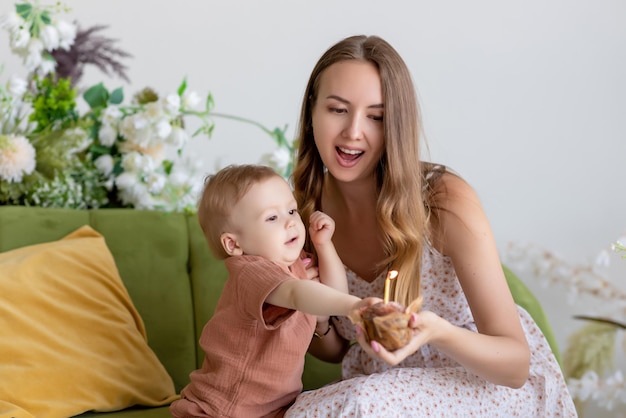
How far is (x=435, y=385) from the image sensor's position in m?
1.81

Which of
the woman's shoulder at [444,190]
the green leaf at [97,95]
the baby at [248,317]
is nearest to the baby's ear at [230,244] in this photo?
the baby at [248,317]

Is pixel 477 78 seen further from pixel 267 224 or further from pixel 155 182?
pixel 267 224

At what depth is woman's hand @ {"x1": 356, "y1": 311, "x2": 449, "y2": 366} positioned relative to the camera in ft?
4.39

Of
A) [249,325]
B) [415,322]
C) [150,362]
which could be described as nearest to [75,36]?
[150,362]

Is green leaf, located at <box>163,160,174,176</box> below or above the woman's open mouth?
below

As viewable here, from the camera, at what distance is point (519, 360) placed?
5.95 ft

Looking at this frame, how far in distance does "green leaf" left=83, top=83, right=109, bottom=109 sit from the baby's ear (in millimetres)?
1148

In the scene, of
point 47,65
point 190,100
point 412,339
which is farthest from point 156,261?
point 412,339

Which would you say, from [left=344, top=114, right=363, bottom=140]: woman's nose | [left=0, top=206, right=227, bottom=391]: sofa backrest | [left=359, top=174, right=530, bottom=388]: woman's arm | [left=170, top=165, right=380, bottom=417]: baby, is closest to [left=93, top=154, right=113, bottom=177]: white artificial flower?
[left=0, top=206, right=227, bottom=391]: sofa backrest

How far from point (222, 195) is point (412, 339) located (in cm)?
58

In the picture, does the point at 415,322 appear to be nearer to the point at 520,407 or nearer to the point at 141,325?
the point at 520,407

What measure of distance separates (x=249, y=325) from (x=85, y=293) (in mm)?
690

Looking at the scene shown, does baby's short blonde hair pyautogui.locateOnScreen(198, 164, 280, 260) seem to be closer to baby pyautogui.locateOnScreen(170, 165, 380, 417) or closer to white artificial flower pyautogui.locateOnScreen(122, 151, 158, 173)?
baby pyautogui.locateOnScreen(170, 165, 380, 417)

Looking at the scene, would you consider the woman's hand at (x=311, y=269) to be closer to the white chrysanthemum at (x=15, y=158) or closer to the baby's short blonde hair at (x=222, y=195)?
the baby's short blonde hair at (x=222, y=195)
